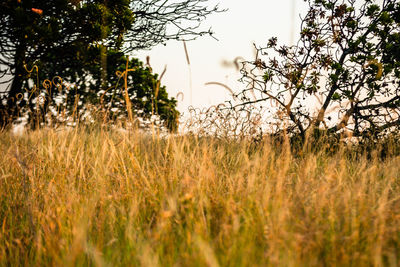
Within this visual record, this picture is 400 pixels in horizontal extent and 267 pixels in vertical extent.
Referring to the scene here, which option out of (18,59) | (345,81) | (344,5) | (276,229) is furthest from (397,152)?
(18,59)

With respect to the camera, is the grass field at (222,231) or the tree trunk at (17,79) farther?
the tree trunk at (17,79)

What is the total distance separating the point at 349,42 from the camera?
5.62m

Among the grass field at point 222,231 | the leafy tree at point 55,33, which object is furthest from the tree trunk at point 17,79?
the grass field at point 222,231

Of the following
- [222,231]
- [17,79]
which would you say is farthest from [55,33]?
[222,231]

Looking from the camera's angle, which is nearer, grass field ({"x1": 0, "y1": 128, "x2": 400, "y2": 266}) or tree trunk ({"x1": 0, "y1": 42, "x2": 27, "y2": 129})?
grass field ({"x1": 0, "y1": 128, "x2": 400, "y2": 266})

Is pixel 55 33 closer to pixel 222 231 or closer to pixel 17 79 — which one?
pixel 17 79

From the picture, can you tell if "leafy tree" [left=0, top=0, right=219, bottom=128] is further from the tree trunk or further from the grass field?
the grass field

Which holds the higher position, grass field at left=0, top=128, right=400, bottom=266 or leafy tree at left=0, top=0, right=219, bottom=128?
leafy tree at left=0, top=0, right=219, bottom=128

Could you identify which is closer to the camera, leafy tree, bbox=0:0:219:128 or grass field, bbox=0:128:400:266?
grass field, bbox=0:128:400:266

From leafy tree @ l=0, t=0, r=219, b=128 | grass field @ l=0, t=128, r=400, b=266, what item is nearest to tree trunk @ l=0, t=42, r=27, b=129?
leafy tree @ l=0, t=0, r=219, b=128

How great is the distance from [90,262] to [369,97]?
212 inches

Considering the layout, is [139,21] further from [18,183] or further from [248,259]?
[248,259]

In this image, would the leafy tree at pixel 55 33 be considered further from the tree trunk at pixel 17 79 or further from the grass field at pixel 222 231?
the grass field at pixel 222 231

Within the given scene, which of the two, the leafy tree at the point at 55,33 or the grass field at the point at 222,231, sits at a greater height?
the leafy tree at the point at 55,33
